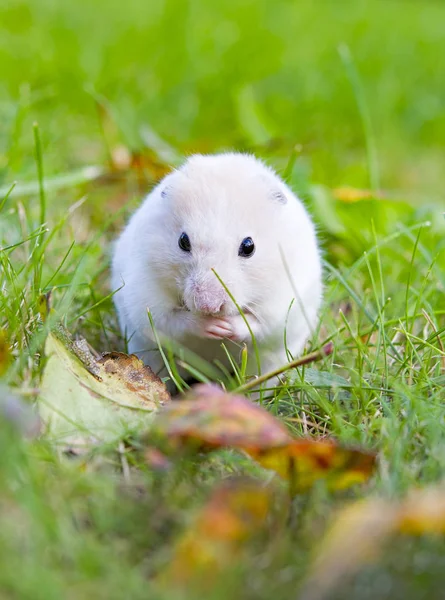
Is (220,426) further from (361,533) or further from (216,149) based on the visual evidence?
(216,149)

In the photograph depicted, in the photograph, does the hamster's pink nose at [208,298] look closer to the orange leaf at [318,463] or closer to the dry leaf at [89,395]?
the dry leaf at [89,395]

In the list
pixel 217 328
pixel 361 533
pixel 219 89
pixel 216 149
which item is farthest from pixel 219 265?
pixel 219 89

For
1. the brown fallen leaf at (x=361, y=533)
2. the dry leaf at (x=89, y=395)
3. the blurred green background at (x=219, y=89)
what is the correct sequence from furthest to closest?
the blurred green background at (x=219, y=89), the dry leaf at (x=89, y=395), the brown fallen leaf at (x=361, y=533)

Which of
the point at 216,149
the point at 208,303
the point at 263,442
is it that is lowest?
the point at 263,442

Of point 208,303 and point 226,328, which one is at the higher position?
point 208,303

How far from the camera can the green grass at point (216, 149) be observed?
1.70 metres

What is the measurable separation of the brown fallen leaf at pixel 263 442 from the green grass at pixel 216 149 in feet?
0.23

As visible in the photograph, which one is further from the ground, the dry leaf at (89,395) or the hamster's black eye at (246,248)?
the hamster's black eye at (246,248)

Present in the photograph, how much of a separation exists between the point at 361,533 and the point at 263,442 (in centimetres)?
35

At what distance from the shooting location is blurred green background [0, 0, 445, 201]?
5.48 meters

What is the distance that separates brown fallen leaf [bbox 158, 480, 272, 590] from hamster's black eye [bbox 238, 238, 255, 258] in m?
1.31

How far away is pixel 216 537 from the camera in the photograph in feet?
5.28

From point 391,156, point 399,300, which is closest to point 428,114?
point 391,156

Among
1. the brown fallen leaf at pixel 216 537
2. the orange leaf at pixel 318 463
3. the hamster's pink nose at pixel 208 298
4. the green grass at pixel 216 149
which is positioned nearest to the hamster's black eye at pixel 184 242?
the hamster's pink nose at pixel 208 298
